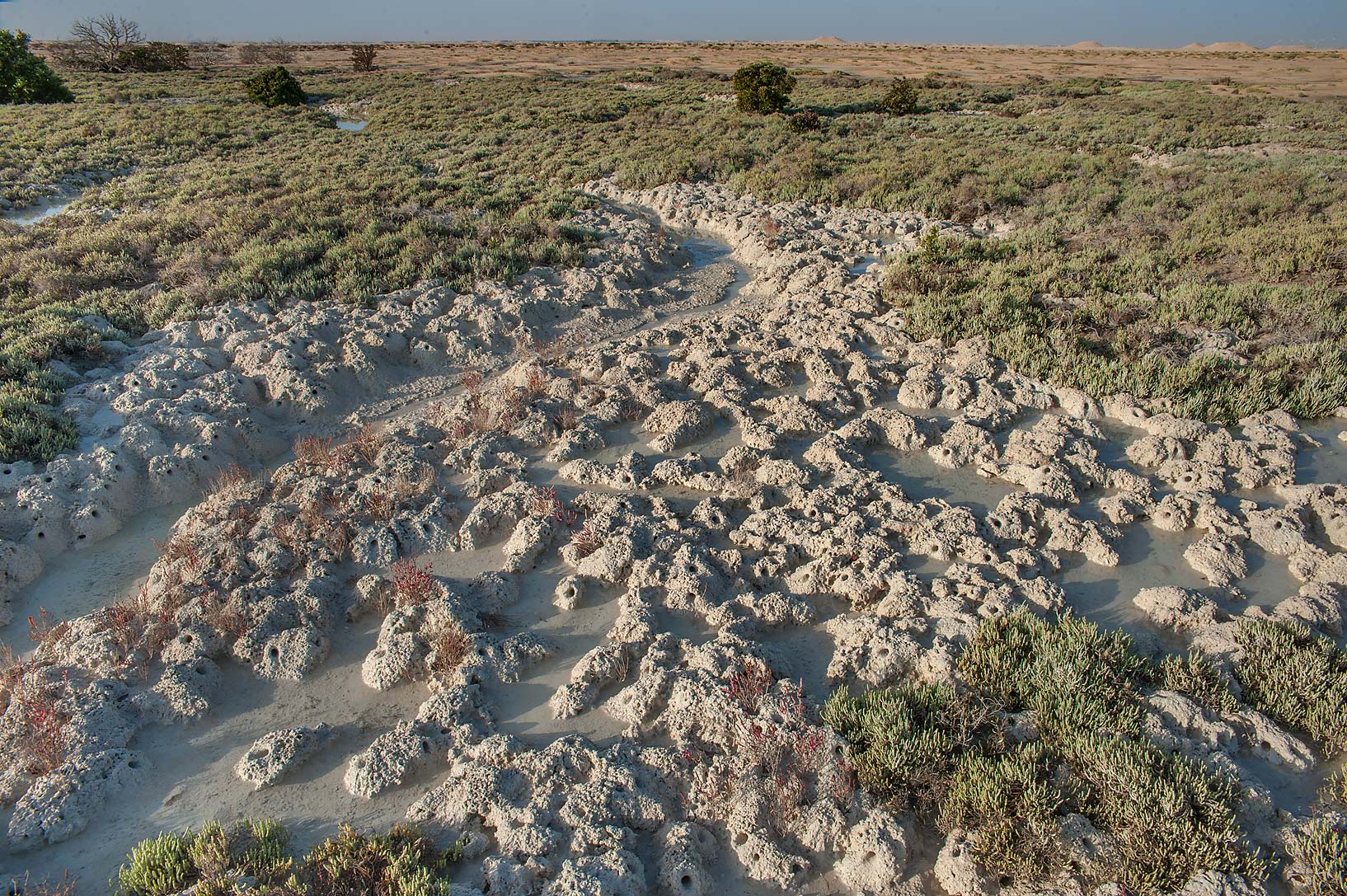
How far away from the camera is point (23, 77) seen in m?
29.0

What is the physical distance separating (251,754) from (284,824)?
0.60m

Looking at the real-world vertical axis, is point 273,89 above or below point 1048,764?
above

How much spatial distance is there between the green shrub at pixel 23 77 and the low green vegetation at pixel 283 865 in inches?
1534

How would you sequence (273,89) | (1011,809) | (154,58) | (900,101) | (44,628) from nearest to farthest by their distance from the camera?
(1011,809), (44,628), (900,101), (273,89), (154,58)

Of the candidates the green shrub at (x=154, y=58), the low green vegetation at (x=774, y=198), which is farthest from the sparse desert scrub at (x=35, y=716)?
the green shrub at (x=154, y=58)

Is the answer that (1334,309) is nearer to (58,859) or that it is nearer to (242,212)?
(58,859)

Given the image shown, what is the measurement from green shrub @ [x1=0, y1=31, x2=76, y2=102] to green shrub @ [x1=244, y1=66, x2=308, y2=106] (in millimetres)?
8223

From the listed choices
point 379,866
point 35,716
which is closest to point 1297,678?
point 379,866

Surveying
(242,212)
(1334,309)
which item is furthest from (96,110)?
(1334,309)

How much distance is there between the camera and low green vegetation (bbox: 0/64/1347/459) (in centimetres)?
874

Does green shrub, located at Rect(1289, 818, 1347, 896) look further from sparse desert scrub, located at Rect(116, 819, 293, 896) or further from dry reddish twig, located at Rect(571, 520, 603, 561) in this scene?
sparse desert scrub, located at Rect(116, 819, 293, 896)

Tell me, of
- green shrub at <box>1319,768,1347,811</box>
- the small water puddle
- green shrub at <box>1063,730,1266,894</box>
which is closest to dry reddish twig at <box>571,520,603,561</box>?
green shrub at <box>1063,730,1266,894</box>

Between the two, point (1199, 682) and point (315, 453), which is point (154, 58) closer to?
point (315, 453)

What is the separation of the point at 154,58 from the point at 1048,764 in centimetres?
6111
